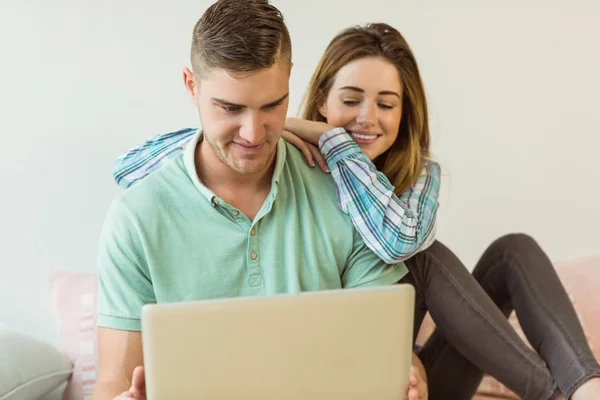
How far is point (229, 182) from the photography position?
144cm

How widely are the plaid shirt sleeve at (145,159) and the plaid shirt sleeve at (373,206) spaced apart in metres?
0.29

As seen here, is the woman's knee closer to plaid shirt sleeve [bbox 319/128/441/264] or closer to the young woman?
the young woman

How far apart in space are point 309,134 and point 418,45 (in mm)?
716

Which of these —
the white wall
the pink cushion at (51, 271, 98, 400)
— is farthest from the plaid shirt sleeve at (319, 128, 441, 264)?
the pink cushion at (51, 271, 98, 400)

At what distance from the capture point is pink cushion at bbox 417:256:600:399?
1.91 metres

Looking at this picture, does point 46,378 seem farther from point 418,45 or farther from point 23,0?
point 418,45

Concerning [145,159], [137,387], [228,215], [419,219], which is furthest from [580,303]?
[137,387]

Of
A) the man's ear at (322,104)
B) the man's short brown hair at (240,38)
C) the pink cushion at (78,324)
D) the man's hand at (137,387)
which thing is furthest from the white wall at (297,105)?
the man's hand at (137,387)

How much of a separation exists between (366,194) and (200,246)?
1.05ft

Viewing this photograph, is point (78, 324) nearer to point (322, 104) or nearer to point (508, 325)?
point (322, 104)

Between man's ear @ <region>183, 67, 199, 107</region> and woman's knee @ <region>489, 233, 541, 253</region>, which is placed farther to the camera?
woman's knee @ <region>489, 233, 541, 253</region>

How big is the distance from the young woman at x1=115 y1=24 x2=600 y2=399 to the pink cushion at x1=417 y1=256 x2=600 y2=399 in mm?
135

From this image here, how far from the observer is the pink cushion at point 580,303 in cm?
191

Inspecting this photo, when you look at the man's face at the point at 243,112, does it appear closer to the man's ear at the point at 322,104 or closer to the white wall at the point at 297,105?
the man's ear at the point at 322,104
